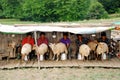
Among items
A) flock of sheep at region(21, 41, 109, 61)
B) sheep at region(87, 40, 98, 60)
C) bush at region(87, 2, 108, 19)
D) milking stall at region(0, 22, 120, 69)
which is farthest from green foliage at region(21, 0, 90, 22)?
flock of sheep at region(21, 41, 109, 61)

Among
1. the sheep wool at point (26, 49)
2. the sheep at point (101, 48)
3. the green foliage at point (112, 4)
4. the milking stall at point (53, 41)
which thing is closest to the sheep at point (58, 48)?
the milking stall at point (53, 41)

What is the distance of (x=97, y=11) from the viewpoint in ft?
177

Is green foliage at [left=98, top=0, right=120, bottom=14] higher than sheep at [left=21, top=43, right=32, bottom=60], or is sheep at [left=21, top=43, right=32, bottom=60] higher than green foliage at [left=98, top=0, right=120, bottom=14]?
sheep at [left=21, top=43, right=32, bottom=60]

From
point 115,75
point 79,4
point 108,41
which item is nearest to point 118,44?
point 108,41

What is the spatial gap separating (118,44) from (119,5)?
44541mm

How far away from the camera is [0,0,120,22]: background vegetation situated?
180 ft

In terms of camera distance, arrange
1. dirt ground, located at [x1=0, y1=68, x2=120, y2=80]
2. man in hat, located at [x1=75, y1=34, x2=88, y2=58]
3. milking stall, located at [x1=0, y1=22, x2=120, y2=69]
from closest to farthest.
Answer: dirt ground, located at [x1=0, y1=68, x2=120, y2=80] → milking stall, located at [x1=0, y1=22, x2=120, y2=69] → man in hat, located at [x1=75, y1=34, x2=88, y2=58]

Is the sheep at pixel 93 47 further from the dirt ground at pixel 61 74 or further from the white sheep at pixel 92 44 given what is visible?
the dirt ground at pixel 61 74

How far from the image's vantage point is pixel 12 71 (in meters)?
15.5

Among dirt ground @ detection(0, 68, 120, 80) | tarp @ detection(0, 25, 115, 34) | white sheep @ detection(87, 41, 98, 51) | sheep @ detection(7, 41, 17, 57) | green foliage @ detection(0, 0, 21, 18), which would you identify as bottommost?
green foliage @ detection(0, 0, 21, 18)

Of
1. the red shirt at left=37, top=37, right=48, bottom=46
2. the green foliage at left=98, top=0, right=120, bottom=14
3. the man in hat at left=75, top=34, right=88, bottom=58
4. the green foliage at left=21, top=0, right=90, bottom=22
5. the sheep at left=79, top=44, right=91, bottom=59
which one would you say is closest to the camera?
the sheep at left=79, top=44, right=91, bottom=59

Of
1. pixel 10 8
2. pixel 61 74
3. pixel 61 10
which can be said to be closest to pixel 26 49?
pixel 61 74

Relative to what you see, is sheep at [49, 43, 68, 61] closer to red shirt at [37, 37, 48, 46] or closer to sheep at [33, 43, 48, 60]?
sheep at [33, 43, 48, 60]

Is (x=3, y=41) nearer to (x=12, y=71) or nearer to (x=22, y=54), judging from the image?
(x=22, y=54)
